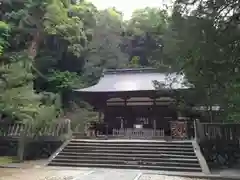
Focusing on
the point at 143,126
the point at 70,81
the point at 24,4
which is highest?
the point at 24,4

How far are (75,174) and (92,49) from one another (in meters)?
21.6

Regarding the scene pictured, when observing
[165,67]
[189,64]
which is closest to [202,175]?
[189,64]

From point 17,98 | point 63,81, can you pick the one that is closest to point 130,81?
point 63,81

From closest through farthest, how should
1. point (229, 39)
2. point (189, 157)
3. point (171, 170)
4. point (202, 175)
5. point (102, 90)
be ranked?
1. point (229, 39)
2. point (202, 175)
3. point (171, 170)
4. point (189, 157)
5. point (102, 90)

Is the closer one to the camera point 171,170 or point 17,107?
point 171,170

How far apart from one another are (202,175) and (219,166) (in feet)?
8.77

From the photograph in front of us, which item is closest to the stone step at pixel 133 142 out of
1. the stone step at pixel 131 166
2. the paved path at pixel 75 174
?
the stone step at pixel 131 166

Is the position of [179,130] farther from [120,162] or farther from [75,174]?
[75,174]

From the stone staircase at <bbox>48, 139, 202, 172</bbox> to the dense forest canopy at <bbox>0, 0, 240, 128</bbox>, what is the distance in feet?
7.83

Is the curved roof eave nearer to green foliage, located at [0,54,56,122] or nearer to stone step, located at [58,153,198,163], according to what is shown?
stone step, located at [58,153,198,163]

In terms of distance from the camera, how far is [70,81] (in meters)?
22.4

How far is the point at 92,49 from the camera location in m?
29.3

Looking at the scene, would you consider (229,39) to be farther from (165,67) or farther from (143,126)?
(143,126)

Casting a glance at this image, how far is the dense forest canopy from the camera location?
680 centimetres
